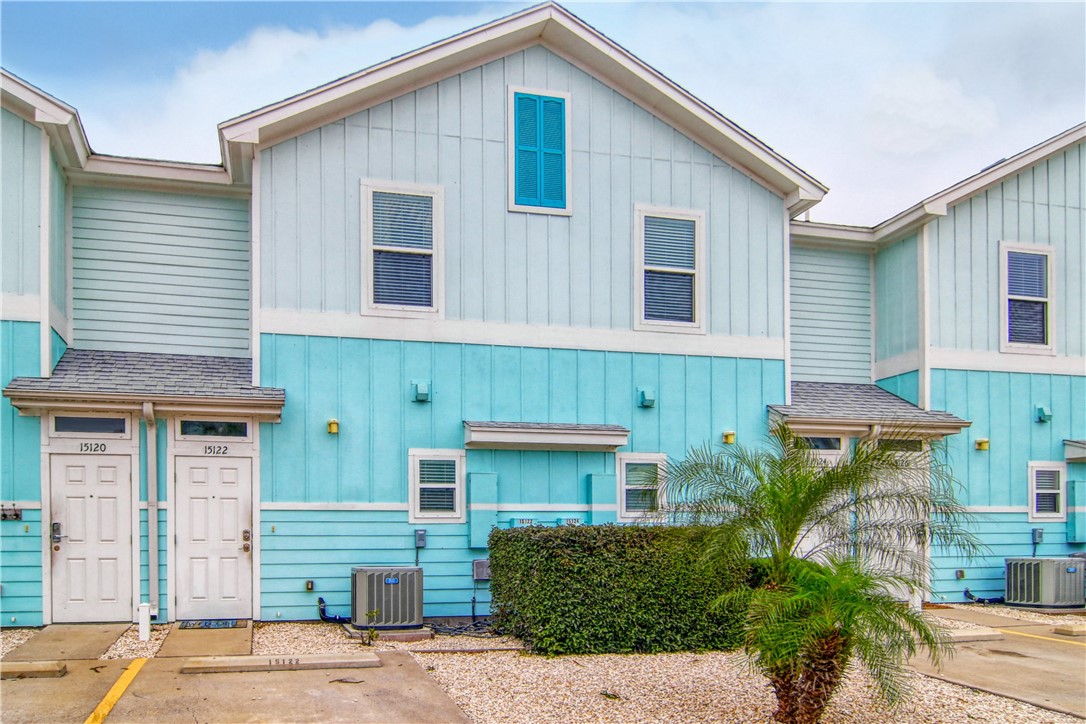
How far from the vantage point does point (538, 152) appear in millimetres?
11836

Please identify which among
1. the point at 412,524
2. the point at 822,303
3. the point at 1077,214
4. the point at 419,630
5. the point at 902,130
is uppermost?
the point at 902,130

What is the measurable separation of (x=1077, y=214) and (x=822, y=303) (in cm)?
408

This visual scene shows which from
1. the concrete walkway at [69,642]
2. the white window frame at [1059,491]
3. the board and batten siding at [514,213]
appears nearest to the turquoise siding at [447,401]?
the board and batten siding at [514,213]

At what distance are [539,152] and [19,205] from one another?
6030 millimetres

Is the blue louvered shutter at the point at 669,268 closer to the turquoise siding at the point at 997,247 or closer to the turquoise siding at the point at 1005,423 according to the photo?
the turquoise siding at the point at 997,247

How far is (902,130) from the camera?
1686 cm

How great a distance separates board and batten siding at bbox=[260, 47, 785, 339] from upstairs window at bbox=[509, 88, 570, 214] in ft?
0.43

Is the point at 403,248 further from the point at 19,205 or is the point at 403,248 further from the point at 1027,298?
the point at 1027,298

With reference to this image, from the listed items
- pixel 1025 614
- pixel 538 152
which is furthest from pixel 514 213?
pixel 1025 614

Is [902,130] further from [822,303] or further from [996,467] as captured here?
[996,467]

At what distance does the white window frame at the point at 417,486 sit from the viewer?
11031 mm

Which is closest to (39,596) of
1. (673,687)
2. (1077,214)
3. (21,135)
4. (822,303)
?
(21,135)

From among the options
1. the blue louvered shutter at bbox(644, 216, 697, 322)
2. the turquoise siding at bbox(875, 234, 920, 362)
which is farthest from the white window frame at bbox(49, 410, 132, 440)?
the turquoise siding at bbox(875, 234, 920, 362)

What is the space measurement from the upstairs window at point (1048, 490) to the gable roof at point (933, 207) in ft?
13.1
